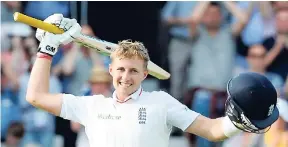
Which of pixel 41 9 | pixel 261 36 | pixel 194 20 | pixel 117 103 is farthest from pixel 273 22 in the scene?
pixel 117 103

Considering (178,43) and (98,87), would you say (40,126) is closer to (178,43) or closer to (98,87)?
(98,87)

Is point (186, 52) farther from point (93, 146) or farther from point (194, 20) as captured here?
point (93, 146)

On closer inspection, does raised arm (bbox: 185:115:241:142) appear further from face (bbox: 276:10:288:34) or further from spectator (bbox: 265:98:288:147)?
face (bbox: 276:10:288:34)

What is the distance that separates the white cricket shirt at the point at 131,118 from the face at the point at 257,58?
440cm

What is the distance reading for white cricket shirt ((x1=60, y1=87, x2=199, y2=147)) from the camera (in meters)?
6.01

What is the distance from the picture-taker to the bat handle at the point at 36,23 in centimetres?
624

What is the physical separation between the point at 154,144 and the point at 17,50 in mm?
5345

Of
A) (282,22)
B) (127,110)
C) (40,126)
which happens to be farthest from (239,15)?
(127,110)

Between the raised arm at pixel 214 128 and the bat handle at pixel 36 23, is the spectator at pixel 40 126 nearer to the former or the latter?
the bat handle at pixel 36 23

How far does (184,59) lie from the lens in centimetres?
1066

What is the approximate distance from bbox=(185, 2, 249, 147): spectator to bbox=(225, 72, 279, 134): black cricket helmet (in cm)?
488

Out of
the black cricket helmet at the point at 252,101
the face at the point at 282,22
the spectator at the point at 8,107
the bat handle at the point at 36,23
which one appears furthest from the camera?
the spectator at the point at 8,107

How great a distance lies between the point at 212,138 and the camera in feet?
19.5

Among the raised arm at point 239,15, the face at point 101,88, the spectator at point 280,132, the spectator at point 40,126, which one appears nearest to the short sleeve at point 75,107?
the spectator at point 280,132
